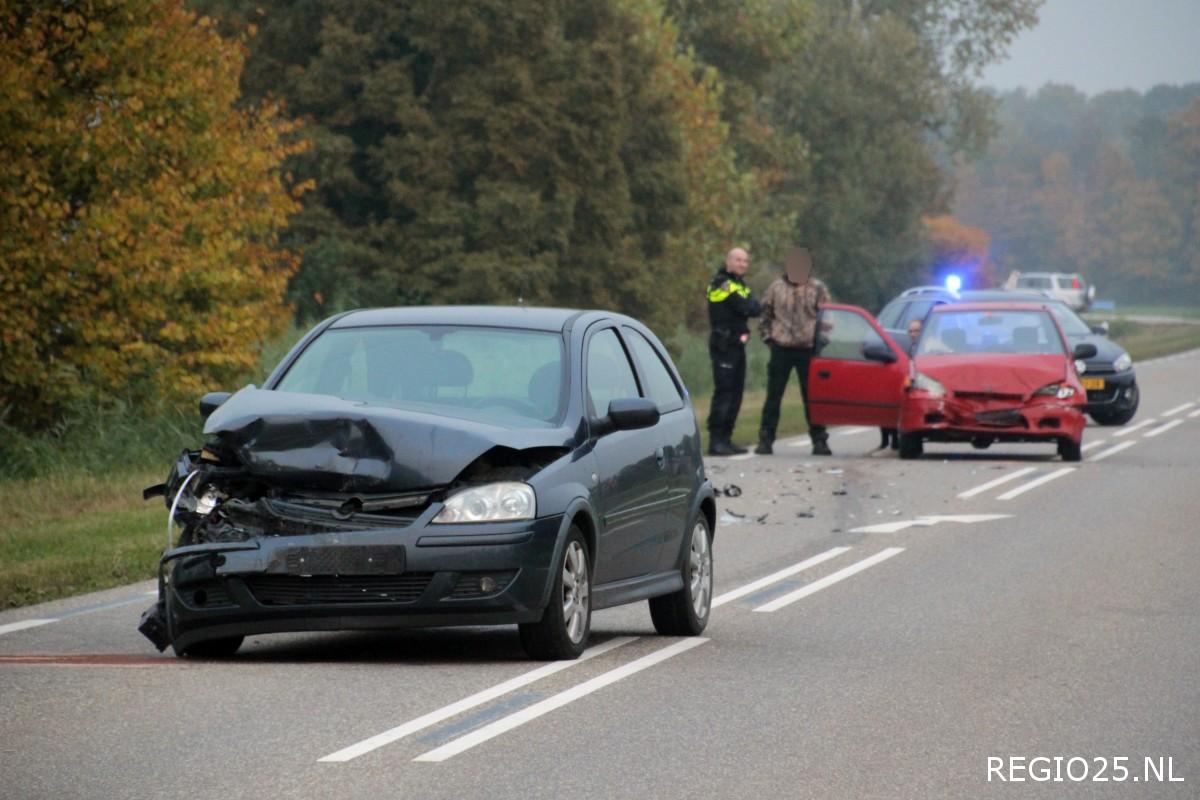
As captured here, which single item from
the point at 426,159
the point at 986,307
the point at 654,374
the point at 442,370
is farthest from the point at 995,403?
the point at 426,159

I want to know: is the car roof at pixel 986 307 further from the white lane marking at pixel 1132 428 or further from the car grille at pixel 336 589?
the car grille at pixel 336 589

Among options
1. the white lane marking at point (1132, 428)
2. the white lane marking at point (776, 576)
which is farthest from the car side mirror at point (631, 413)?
the white lane marking at point (1132, 428)

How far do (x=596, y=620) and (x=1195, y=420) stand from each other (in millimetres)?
23696

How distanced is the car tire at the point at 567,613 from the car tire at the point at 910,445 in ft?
49.1

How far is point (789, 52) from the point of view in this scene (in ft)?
216

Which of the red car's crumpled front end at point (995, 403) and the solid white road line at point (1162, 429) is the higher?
the red car's crumpled front end at point (995, 403)

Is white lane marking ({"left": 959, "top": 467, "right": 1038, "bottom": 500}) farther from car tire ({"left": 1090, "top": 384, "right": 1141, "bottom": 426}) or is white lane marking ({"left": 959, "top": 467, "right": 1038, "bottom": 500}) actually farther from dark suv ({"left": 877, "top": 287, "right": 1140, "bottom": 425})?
car tire ({"left": 1090, "top": 384, "right": 1141, "bottom": 426})

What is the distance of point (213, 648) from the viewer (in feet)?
33.2

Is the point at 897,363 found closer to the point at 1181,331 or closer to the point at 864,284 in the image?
the point at 864,284

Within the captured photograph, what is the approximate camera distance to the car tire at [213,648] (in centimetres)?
1007

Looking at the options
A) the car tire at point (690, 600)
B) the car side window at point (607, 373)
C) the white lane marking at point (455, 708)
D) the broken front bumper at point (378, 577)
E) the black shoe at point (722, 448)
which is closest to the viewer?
the white lane marking at point (455, 708)

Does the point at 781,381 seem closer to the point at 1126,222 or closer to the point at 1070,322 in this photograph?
the point at 1070,322

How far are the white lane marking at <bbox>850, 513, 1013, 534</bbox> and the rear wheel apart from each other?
6.22 metres

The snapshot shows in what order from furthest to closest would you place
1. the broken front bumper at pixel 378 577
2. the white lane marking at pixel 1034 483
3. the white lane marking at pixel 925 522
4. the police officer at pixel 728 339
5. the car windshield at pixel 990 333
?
the car windshield at pixel 990 333 < the police officer at pixel 728 339 < the white lane marking at pixel 1034 483 < the white lane marking at pixel 925 522 < the broken front bumper at pixel 378 577
